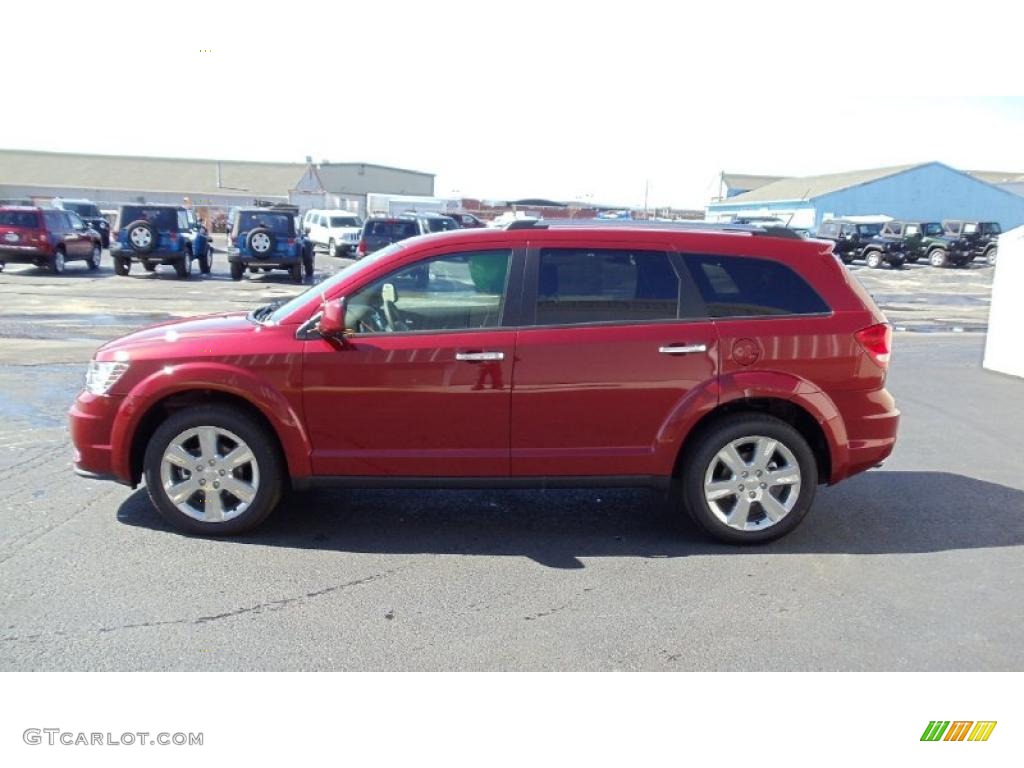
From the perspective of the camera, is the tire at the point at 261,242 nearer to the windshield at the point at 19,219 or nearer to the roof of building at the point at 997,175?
the windshield at the point at 19,219

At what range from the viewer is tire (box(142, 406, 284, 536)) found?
4.66 metres

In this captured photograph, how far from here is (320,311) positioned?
4684 mm

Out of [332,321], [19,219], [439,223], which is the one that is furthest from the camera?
[439,223]

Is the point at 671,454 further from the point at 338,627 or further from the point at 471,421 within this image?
the point at 338,627

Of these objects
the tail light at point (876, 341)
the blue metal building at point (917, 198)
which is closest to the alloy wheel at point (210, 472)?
the tail light at point (876, 341)

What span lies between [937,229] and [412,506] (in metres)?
39.0

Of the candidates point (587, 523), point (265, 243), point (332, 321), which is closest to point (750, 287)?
point (587, 523)

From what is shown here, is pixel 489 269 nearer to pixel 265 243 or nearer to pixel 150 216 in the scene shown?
pixel 265 243

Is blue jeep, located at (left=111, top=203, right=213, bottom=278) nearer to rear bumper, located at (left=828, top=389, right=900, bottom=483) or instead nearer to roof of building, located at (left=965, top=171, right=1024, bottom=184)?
rear bumper, located at (left=828, top=389, right=900, bottom=483)

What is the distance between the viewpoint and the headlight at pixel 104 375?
4.70m

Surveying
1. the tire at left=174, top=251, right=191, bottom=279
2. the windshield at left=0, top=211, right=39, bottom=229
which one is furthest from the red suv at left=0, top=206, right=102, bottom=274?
the tire at left=174, top=251, right=191, bottom=279

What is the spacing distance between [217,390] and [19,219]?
68.4ft

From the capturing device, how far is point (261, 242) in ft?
70.6

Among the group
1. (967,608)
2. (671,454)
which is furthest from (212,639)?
(967,608)
